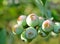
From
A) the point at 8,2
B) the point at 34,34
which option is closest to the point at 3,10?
the point at 8,2

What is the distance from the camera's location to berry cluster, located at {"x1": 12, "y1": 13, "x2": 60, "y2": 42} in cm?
123

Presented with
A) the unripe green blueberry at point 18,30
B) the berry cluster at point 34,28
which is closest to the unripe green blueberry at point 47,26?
the berry cluster at point 34,28

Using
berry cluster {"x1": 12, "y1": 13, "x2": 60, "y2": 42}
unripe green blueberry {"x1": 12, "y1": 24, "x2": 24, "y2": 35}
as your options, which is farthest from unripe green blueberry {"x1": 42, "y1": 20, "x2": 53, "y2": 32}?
unripe green blueberry {"x1": 12, "y1": 24, "x2": 24, "y2": 35}

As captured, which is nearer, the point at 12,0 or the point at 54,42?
the point at 12,0

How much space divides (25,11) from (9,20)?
6.1 inches

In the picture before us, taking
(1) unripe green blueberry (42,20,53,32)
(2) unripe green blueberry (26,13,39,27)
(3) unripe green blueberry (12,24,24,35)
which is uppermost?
(2) unripe green blueberry (26,13,39,27)

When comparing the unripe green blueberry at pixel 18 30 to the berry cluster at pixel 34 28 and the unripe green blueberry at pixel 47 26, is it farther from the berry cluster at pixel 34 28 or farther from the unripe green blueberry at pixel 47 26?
the unripe green blueberry at pixel 47 26

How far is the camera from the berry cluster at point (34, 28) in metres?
1.23

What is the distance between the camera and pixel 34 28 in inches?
49.1

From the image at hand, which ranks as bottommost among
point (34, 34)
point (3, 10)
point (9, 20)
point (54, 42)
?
point (54, 42)

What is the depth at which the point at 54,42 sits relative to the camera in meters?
2.37

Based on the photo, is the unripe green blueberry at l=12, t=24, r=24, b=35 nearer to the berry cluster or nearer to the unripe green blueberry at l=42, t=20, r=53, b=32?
the berry cluster

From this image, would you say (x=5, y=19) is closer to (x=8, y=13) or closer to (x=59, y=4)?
(x=8, y=13)

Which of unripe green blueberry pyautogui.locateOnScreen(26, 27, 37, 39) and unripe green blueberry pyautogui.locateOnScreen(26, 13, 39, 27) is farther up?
unripe green blueberry pyautogui.locateOnScreen(26, 13, 39, 27)
